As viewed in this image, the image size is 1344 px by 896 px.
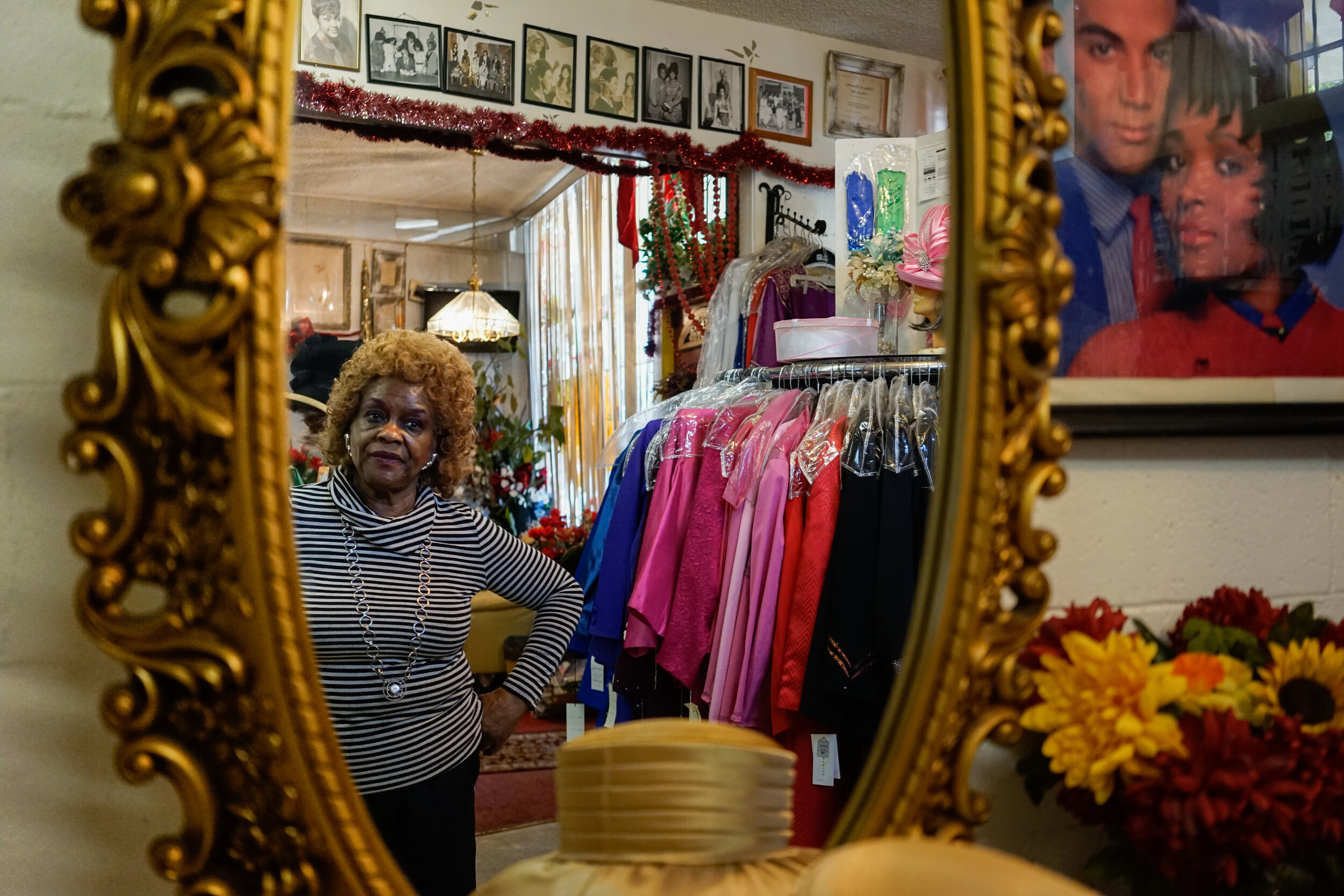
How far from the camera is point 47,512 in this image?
28.7 inches

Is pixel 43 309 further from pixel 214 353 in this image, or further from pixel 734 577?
pixel 734 577

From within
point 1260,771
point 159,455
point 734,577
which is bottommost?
point 1260,771

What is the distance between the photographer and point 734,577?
859mm

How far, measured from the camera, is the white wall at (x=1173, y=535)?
1093mm

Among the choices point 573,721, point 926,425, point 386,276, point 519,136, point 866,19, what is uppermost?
point 866,19

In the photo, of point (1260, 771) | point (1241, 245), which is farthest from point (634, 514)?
point (1241, 245)

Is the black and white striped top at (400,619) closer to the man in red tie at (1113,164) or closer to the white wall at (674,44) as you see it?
the white wall at (674,44)

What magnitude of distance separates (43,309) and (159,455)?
17 centimetres

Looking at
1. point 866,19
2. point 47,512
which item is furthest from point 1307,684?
point 47,512

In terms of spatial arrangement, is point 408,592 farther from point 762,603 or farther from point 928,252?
point 928,252

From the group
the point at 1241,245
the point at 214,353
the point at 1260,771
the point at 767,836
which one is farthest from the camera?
the point at 1241,245

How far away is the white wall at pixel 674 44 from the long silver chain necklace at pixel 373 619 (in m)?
0.33

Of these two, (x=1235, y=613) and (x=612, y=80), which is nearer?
(x=612, y=80)

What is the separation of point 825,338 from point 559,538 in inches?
12.1
